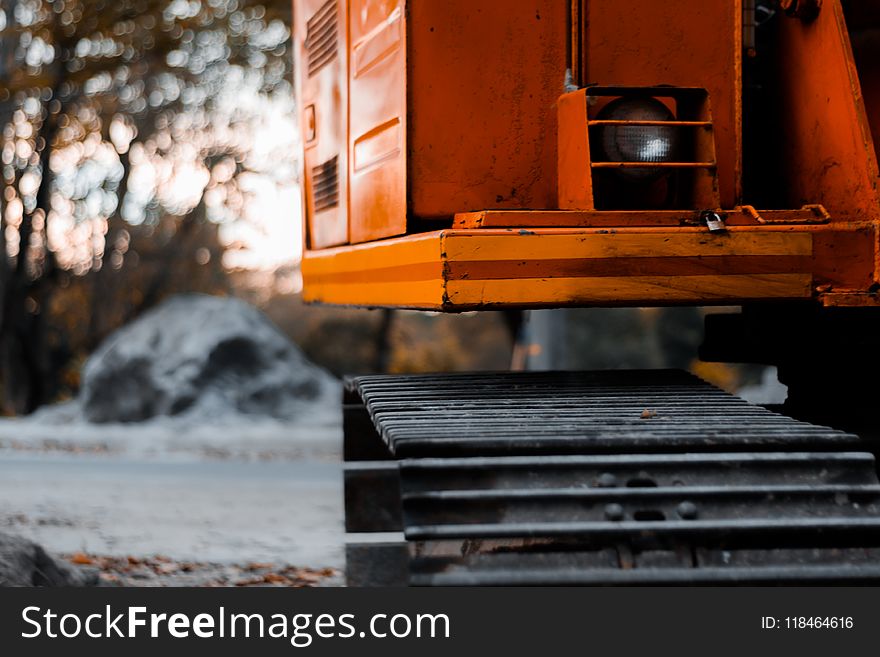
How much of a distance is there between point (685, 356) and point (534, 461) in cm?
1930

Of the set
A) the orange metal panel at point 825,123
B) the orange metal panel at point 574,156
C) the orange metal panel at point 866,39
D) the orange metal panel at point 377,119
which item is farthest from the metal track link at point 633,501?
the orange metal panel at point 866,39

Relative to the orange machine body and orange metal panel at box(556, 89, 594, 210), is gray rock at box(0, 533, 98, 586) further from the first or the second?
orange metal panel at box(556, 89, 594, 210)

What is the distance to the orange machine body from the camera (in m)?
3.36

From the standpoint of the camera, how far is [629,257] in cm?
336

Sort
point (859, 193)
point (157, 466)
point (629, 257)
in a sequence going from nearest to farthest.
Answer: point (629, 257) < point (859, 193) < point (157, 466)

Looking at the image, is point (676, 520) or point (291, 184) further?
point (291, 184)

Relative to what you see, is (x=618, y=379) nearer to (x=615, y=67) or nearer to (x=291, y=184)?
(x=615, y=67)

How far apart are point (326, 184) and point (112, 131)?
1404 cm

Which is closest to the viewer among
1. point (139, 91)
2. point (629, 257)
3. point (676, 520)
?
point (676, 520)

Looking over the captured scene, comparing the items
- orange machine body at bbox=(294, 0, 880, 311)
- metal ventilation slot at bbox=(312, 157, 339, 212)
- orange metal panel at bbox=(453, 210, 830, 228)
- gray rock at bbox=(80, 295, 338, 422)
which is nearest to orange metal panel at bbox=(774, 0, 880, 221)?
orange machine body at bbox=(294, 0, 880, 311)

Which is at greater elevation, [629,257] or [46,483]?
[629,257]

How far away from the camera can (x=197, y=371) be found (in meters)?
14.1

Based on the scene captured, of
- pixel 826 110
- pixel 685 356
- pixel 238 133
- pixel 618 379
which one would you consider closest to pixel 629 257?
pixel 618 379

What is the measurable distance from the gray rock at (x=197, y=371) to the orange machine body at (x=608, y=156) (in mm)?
9919
